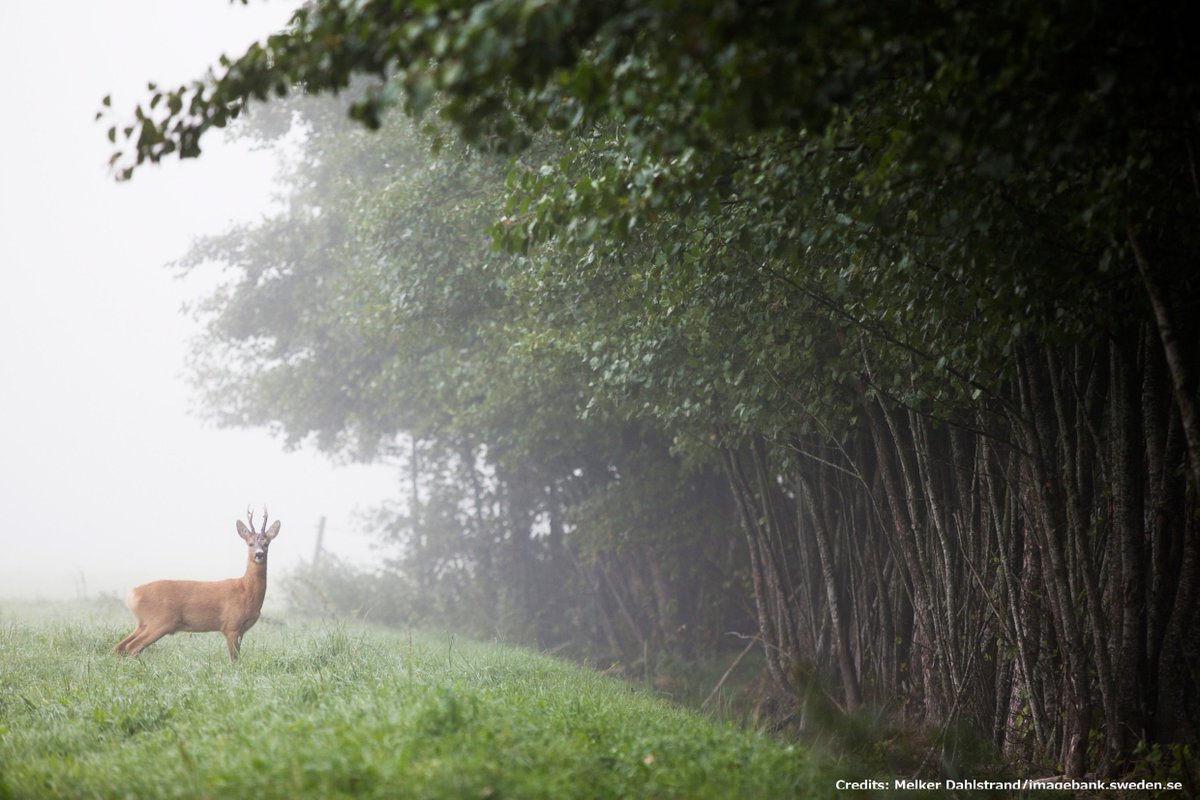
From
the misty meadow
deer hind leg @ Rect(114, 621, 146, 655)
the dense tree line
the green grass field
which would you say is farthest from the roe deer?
the dense tree line

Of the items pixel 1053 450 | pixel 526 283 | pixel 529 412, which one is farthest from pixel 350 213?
pixel 1053 450

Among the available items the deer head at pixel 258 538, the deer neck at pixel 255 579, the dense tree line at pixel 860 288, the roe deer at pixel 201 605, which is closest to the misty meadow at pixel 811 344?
the dense tree line at pixel 860 288

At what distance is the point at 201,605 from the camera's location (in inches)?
367

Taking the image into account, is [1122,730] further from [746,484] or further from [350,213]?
[350,213]

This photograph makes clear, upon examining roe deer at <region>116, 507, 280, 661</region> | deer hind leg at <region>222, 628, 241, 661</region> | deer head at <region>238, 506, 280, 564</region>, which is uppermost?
deer head at <region>238, 506, 280, 564</region>

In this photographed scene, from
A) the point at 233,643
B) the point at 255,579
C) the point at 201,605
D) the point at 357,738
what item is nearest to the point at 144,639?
the point at 201,605

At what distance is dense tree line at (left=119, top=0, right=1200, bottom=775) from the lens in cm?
361

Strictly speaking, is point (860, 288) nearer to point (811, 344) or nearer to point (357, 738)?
point (811, 344)

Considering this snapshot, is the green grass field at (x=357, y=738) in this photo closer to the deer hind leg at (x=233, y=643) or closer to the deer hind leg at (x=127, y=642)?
the deer hind leg at (x=233, y=643)

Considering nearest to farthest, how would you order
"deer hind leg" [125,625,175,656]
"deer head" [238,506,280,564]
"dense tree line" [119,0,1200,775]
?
"dense tree line" [119,0,1200,775] < "deer hind leg" [125,625,175,656] < "deer head" [238,506,280,564]

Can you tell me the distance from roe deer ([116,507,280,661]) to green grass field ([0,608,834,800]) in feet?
2.89

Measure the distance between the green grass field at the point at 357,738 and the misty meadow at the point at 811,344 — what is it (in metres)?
0.04

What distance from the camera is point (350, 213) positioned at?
1523 cm

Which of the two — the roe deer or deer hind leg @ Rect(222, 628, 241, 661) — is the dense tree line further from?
deer hind leg @ Rect(222, 628, 241, 661)
